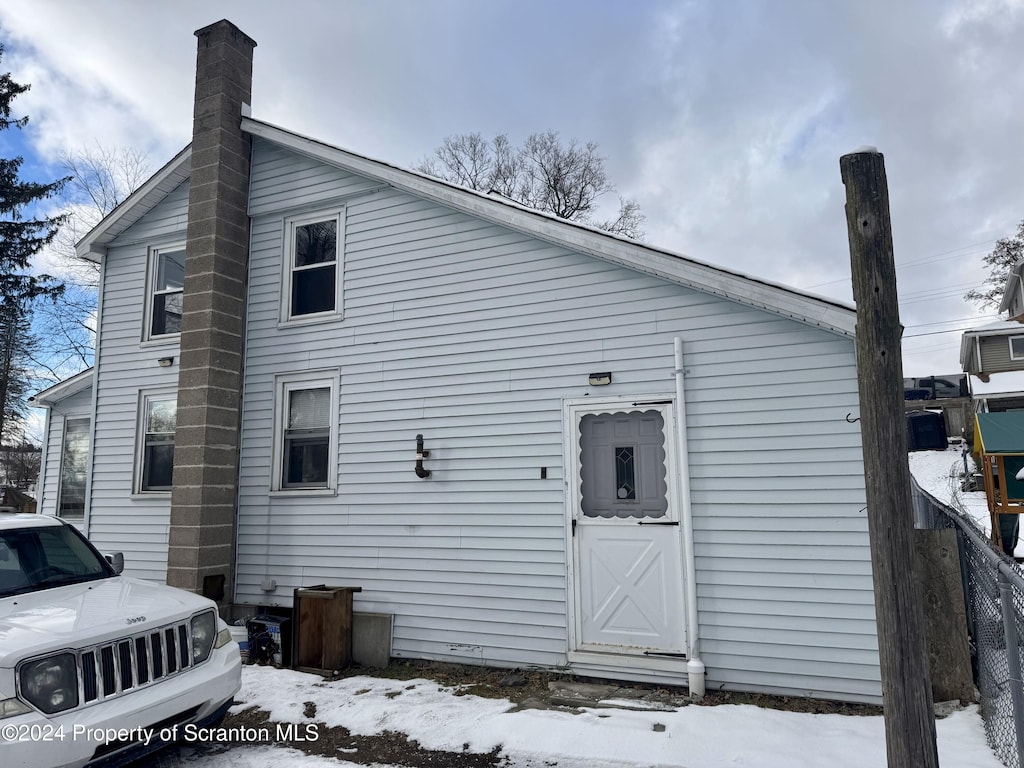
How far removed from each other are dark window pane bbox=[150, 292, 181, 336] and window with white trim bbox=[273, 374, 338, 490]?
94.5 inches

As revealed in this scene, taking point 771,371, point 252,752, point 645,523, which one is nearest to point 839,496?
point 771,371

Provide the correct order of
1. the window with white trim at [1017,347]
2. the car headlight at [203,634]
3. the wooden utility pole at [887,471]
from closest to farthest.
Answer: the wooden utility pole at [887,471]
the car headlight at [203,634]
the window with white trim at [1017,347]

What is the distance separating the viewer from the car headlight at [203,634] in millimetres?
4551

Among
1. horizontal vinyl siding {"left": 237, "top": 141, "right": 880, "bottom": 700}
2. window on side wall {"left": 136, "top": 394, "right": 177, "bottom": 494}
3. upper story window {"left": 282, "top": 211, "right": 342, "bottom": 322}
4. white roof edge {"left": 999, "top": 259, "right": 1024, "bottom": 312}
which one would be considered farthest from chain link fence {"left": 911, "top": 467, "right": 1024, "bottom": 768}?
white roof edge {"left": 999, "top": 259, "right": 1024, "bottom": 312}

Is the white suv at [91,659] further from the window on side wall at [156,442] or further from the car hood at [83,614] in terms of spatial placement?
the window on side wall at [156,442]

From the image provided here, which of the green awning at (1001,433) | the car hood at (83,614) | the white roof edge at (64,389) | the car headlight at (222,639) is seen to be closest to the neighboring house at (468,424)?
the white roof edge at (64,389)

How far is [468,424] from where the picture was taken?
275 inches

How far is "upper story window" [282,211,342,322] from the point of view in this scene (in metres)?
8.27

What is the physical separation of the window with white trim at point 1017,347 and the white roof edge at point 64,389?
24.3 m

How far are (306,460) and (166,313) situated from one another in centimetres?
347

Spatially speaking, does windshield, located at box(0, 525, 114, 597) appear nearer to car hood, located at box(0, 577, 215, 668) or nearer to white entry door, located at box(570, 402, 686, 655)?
car hood, located at box(0, 577, 215, 668)

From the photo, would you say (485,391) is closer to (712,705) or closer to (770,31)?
(712,705)

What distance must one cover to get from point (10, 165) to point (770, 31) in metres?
22.5

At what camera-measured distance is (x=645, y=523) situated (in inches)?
240
